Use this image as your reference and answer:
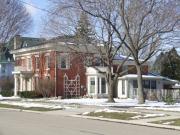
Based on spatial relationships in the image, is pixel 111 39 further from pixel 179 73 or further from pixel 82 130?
pixel 179 73

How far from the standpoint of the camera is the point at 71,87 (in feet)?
193

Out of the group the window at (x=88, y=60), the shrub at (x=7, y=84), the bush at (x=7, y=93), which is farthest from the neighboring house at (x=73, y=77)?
the shrub at (x=7, y=84)

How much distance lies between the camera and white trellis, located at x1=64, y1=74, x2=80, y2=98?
191 ft

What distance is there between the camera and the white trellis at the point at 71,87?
58231mm

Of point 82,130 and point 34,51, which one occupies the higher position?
point 34,51

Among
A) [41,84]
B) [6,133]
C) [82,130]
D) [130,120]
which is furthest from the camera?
[41,84]

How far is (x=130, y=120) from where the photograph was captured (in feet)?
77.6

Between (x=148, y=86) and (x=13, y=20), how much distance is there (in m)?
18.6

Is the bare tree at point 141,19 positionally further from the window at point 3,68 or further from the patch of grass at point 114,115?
the window at point 3,68

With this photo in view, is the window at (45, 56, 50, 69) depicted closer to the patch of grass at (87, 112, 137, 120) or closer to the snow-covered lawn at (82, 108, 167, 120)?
the snow-covered lawn at (82, 108, 167, 120)

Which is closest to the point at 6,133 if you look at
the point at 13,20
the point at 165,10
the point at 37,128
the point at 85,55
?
→ the point at 37,128

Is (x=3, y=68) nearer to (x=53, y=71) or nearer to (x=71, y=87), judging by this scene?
(x=53, y=71)

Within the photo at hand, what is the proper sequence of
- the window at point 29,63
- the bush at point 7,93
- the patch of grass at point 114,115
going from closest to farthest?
the patch of grass at point 114,115 < the window at point 29,63 < the bush at point 7,93

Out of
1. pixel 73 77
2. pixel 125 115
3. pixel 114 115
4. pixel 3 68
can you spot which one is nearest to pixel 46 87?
pixel 73 77
